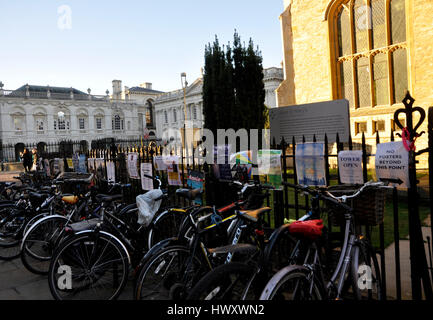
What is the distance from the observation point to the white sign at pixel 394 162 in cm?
Result: 278

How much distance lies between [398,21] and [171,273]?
1527 centimetres

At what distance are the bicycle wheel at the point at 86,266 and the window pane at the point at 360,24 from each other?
49.3ft

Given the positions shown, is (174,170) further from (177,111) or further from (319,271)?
(177,111)

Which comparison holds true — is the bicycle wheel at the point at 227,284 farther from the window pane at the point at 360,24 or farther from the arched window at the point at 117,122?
the arched window at the point at 117,122

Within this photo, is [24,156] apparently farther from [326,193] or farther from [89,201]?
[326,193]

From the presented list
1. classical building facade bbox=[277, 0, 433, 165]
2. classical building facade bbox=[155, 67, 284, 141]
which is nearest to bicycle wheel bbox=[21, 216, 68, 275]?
classical building facade bbox=[277, 0, 433, 165]

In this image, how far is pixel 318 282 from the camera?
99.7 inches

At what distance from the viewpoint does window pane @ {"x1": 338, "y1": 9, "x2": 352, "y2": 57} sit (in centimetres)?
1567

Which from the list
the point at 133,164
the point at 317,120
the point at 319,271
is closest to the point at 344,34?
the point at 317,120

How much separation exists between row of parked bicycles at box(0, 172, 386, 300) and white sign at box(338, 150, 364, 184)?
0.68 feet

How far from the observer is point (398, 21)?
14.3 metres

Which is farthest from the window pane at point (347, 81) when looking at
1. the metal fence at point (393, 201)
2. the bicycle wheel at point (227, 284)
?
the bicycle wheel at point (227, 284)
